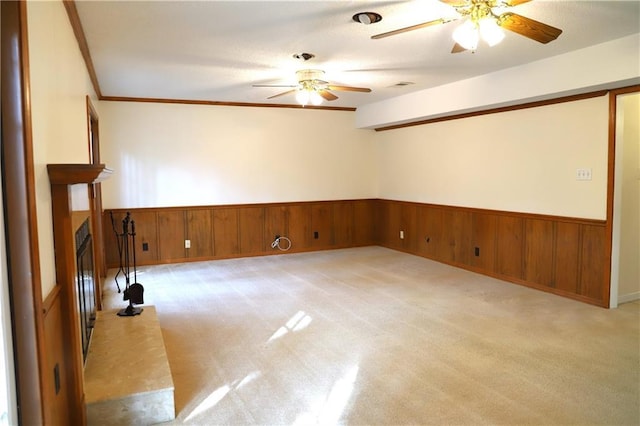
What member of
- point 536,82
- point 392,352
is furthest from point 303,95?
point 392,352

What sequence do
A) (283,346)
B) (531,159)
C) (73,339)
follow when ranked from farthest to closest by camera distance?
(531,159) → (283,346) → (73,339)

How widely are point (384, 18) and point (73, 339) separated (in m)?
2.70

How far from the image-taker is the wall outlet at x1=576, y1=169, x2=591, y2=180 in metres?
4.50

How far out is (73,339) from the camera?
215 cm

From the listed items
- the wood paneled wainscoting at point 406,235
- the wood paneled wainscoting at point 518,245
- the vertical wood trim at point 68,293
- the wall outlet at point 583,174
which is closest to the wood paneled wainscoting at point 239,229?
the wood paneled wainscoting at point 406,235

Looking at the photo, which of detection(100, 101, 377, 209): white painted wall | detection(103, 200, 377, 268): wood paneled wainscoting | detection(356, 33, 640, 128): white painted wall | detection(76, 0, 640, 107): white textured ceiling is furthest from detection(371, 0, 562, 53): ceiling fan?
detection(103, 200, 377, 268): wood paneled wainscoting

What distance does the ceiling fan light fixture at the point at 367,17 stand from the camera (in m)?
3.02

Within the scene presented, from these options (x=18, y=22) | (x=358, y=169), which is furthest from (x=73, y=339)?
(x=358, y=169)

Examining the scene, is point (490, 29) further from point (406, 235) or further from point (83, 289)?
point (406, 235)

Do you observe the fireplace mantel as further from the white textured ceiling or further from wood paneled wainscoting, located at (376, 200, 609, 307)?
wood paneled wainscoting, located at (376, 200, 609, 307)

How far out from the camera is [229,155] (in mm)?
6855

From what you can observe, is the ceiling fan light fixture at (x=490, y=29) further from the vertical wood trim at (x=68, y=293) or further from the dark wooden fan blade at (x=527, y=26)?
the vertical wood trim at (x=68, y=293)

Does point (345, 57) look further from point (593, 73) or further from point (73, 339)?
point (73, 339)

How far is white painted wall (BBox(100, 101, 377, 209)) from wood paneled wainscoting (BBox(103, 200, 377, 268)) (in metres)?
0.15
